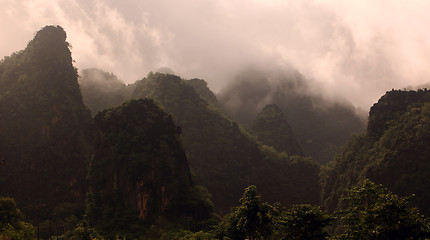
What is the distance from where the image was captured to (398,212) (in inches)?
1013

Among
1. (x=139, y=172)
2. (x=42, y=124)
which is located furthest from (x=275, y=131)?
(x=139, y=172)

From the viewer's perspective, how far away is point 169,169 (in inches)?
2835

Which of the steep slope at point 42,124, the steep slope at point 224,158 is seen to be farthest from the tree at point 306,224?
the steep slope at point 224,158

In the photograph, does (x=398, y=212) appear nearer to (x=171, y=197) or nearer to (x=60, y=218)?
(x=171, y=197)

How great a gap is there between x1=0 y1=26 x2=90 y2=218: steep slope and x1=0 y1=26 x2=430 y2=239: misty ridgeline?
23 cm

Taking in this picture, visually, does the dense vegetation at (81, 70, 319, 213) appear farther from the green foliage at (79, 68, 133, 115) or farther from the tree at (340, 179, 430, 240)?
the tree at (340, 179, 430, 240)

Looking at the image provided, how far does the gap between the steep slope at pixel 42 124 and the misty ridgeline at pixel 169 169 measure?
23cm

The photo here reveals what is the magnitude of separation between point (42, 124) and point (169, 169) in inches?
1398

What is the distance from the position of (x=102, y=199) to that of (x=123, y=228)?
23.2 feet

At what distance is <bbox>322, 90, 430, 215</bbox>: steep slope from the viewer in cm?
6625

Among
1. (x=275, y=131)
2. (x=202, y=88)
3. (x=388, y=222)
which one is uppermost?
(x=202, y=88)

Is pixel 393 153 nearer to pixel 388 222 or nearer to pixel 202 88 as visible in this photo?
pixel 388 222

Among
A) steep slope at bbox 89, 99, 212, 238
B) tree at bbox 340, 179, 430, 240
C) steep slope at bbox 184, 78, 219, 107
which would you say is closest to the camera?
tree at bbox 340, 179, 430, 240

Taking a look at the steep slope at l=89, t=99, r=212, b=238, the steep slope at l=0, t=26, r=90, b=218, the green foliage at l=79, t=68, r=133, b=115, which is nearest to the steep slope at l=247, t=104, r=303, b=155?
the green foliage at l=79, t=68, r=133, b=115
